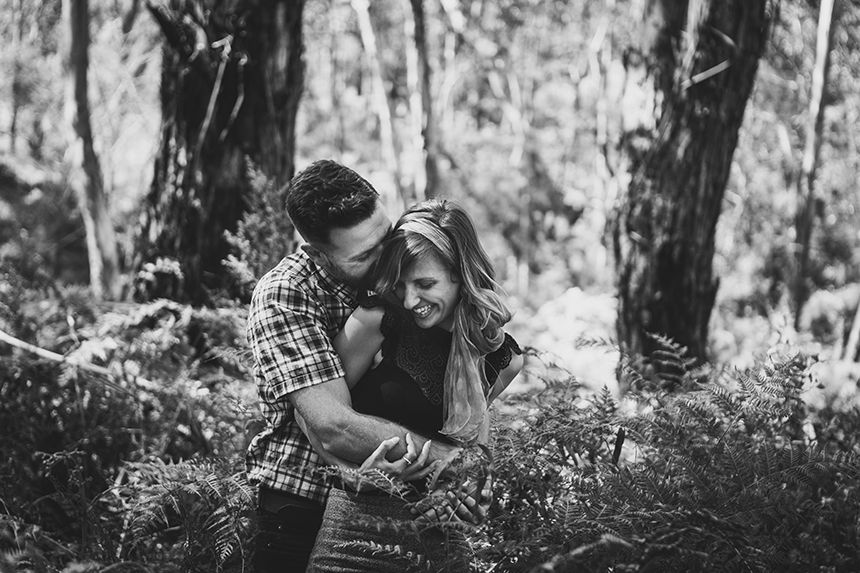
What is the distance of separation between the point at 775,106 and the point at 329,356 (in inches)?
910

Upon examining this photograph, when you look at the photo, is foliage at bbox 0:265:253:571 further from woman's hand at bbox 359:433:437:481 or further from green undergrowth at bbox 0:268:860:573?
woman's hand at bbox 359:433:437:481

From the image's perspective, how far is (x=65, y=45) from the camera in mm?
7102

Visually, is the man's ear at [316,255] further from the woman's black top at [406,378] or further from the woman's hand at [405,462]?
the woman's hand at [405,462]

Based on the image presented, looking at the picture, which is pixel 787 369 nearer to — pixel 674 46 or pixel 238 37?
pixel 674 46

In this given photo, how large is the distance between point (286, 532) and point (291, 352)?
1.86 feet

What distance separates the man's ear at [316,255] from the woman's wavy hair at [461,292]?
7.1 inches

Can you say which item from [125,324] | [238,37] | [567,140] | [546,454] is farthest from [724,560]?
[567,140]

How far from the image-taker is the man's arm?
7.27 feet

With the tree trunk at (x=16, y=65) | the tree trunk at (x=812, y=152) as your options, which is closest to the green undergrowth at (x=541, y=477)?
the tree trunk at (x=16, y=65)

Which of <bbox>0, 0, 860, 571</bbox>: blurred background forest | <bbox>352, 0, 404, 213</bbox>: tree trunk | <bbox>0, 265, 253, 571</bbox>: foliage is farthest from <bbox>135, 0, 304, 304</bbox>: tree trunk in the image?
<bbox>352, 0, 404, 213</bbox>: tree trunk

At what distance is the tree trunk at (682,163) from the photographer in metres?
4.92

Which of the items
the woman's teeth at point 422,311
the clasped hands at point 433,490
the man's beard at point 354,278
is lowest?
the clasped hands at point 433,490

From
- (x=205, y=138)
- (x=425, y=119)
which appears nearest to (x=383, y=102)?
(x=425, y=119)

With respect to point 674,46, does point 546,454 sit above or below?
below
